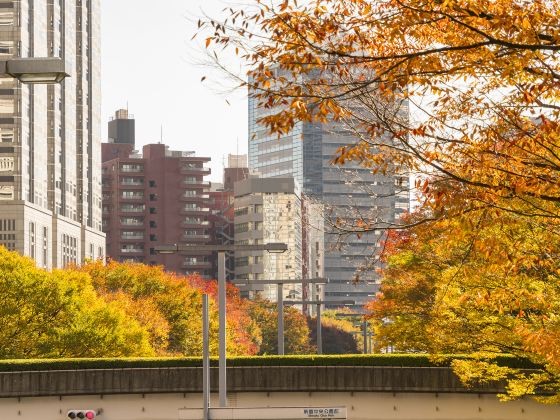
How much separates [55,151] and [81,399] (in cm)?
11982

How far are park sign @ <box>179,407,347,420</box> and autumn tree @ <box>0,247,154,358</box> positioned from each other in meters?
29.3

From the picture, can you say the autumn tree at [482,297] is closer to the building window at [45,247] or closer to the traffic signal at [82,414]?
the traffic signal at [82,414]

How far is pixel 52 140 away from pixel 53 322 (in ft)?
316

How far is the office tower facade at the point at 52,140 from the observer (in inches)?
5704

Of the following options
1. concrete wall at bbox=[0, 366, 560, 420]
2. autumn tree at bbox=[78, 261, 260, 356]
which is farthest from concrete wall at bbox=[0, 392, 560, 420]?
autumn tree at bbox=[78, 261, 260, 356]

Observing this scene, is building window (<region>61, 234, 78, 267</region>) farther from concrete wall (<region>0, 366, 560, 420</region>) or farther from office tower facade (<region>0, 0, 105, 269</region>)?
concrete wall (<region>0, 366, 560, 420</region>)

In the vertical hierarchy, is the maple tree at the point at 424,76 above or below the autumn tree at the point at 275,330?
above

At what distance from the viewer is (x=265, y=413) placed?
120 feet

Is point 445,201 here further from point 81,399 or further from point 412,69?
point 81,399

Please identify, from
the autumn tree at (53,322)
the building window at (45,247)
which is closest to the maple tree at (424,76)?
the autumn tree at (53,322)

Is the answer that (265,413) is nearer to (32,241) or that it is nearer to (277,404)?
(277,404)

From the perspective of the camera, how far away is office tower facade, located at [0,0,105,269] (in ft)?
475

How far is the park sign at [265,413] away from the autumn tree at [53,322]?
29.3 m

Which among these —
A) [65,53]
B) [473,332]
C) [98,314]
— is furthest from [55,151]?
[473,332]
